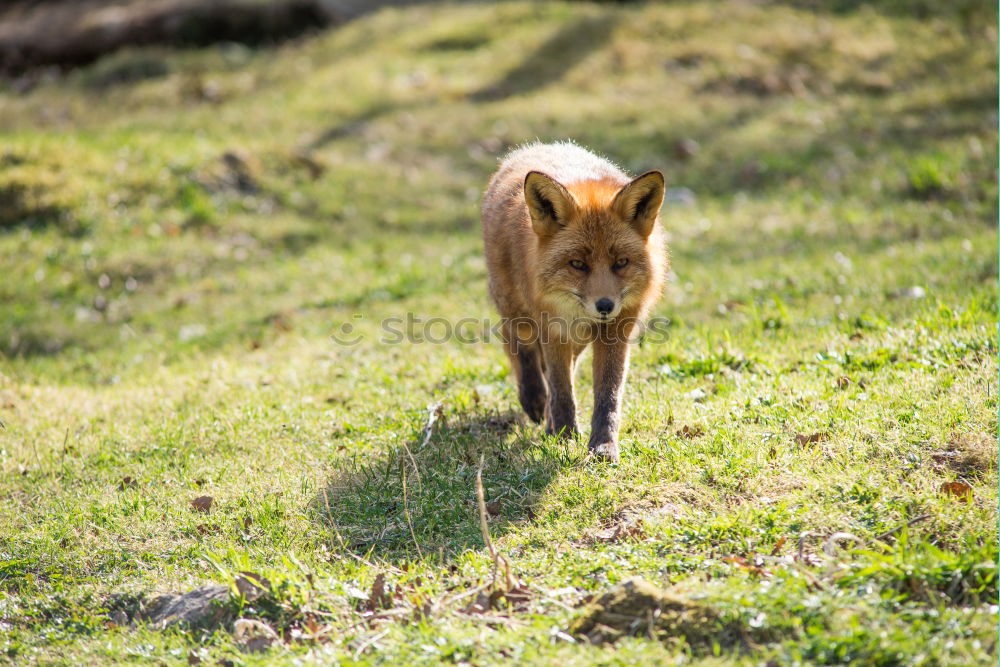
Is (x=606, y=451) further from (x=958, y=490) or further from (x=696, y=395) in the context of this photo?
(x=958, y=490)

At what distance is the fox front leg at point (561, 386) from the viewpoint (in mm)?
5648

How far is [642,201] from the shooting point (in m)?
5.37

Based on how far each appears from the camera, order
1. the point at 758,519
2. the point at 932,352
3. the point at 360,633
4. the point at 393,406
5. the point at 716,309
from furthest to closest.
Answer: the point at 716,309 → the point at 393,406 → the point at 932,352 → the point at 758,519 → the point at 360,633

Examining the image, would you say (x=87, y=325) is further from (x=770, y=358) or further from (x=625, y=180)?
(x=770, y=358)

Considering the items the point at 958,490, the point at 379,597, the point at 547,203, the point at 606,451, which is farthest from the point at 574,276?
the point at 958,490

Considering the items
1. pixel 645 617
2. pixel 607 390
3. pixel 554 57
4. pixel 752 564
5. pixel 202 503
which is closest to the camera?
pixel 645 617

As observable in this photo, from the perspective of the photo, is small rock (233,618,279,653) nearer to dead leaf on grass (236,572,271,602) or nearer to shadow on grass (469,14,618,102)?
dead leaf on grass (236,572,271,602)

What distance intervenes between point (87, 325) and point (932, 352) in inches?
308

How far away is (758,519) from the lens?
14.3 ft

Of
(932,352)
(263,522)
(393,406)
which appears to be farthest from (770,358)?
(263,522)

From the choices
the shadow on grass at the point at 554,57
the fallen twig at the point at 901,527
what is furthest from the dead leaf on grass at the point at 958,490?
the shadow on grass at the point at 554,57

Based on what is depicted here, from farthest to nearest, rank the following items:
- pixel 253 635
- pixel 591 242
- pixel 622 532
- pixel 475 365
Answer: pixel 475 365
pixel 591 242
pixel 622 532
pixel 253 635

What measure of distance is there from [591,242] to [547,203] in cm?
35

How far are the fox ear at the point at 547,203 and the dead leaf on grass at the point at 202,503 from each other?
2.49 m
